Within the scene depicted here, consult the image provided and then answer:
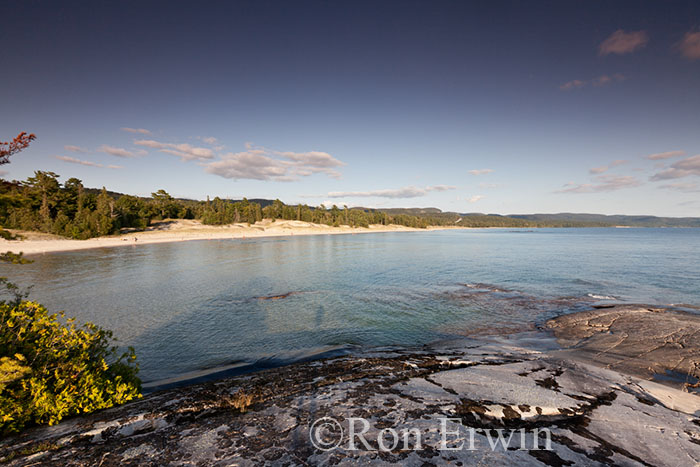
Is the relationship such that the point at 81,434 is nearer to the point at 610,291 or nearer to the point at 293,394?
the point at 293,394

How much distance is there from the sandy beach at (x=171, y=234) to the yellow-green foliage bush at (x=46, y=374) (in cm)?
1254

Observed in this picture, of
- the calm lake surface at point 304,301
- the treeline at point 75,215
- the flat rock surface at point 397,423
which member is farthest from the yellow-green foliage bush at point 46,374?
the treeline at point 75,215

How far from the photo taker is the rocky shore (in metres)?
4.55

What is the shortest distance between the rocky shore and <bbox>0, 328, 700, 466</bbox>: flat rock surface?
3 cm

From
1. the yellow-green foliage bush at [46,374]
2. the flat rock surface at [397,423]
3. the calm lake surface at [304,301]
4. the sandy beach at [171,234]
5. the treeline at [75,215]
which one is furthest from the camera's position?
the treeline at [75,215]

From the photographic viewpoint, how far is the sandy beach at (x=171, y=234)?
57469 millimetres

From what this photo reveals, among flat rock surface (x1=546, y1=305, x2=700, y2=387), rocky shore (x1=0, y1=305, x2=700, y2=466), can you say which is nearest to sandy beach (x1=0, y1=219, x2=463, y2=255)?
rocky shore (x1=0, y1=305, x2=700, y2=466)

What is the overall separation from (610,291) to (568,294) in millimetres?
4413

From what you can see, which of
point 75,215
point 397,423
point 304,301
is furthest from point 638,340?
point 75,215

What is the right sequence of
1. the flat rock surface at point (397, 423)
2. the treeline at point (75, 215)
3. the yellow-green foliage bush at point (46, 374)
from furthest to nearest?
1. the treeline at point (75, 215)
2. the yellow-green foliage bush at point (46, 374)
3. the flat rock surface at point (397, 423)

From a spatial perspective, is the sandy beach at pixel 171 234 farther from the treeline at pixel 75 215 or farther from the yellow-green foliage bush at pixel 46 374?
the yellow-green foliage bush at pixel 46 374

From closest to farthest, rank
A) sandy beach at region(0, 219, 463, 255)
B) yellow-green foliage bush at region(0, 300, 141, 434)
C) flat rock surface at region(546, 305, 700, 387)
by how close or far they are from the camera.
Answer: yellow-green foliage bush at region(0, 300, 141, 434)
flat rock surface at region(546, 305, 700, 387)
sandy beach at region(0, 219, 463, 255)

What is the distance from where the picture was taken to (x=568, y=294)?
77.9ft

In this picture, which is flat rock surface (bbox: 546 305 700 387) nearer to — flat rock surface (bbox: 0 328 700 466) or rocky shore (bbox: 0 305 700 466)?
rocky shore (bbox: 0 305 700 466)
